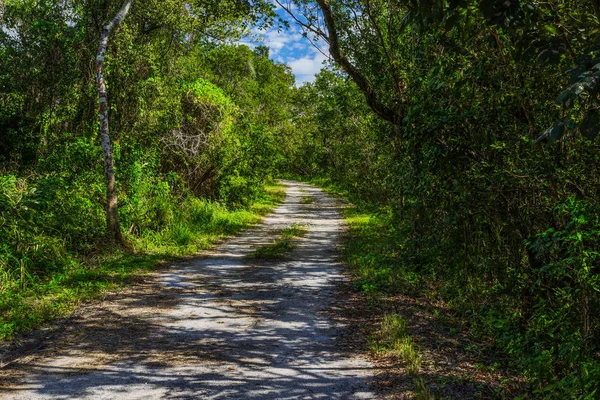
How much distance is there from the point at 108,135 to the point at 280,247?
195 inches

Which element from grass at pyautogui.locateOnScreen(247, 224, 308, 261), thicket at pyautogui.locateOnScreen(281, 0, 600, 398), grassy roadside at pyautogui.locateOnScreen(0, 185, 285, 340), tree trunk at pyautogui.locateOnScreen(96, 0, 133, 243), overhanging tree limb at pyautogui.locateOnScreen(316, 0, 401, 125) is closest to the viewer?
thicket at pyautogui.locateOnScreen(281, 0, 600, 398)

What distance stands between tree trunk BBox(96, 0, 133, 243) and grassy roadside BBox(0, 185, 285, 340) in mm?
585

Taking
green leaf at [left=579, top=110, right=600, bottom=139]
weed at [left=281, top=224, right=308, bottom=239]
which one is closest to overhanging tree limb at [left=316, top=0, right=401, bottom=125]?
weed at [left=281, top=224, right=308, bottom=239]

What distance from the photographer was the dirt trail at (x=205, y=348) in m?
4.54

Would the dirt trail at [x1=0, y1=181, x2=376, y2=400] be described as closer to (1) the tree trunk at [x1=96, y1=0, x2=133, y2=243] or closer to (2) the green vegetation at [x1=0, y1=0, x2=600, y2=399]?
(2) the green vegetation at [x1=0, y1=0, x2=600, y2=399]

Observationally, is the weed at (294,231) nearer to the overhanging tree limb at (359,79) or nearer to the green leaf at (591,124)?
the overhanging tree limb at (359,79)

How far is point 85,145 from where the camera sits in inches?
445

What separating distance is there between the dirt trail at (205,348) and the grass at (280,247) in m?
1.97

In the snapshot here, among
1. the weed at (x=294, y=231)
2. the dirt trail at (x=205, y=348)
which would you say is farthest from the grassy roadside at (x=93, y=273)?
the weed at (x=294, y=231)

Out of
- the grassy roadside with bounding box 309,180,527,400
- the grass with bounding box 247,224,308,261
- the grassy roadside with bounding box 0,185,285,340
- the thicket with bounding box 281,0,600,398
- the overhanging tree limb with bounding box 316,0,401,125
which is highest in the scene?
the overhanging tree limb with bounding box 316,0,401,125

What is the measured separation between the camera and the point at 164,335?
20.0ft

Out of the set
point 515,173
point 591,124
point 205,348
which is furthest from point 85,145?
point 591,124

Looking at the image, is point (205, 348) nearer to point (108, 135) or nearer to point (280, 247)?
point (108, 135)

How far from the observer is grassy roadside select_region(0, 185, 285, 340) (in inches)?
266
